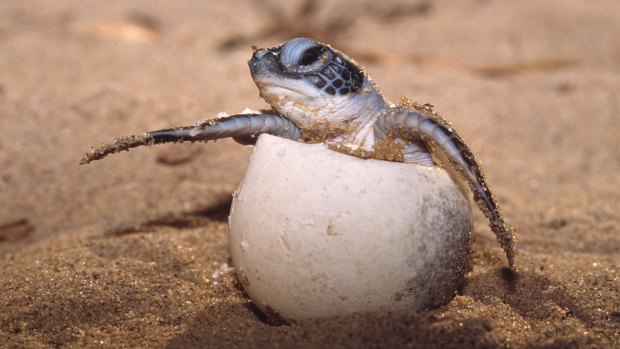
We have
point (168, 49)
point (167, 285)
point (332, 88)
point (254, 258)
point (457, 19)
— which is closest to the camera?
point (254, 258)

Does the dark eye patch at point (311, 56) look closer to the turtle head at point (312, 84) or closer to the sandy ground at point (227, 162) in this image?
the turtle head at point (312, 84)

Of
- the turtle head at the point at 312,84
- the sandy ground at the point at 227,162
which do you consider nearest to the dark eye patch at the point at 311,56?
the turtle head at the point at 312,84

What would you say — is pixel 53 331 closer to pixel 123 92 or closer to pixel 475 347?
pixel 475 347

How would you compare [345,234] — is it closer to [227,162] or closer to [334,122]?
[334,122]

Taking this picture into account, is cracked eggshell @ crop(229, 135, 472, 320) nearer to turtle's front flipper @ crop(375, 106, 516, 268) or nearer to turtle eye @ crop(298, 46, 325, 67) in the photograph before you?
turtle's front flipper @ crop(375, 106, 516, 268)

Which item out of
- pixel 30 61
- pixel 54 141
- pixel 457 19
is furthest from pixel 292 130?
pixel 457 19

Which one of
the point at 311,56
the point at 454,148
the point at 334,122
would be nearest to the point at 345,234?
the point at 454,148

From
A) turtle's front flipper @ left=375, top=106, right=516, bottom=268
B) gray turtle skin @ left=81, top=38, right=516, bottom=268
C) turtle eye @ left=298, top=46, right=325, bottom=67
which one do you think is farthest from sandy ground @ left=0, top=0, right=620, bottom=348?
turtle eye @ left=298, top=46, right=325, bottom=67
